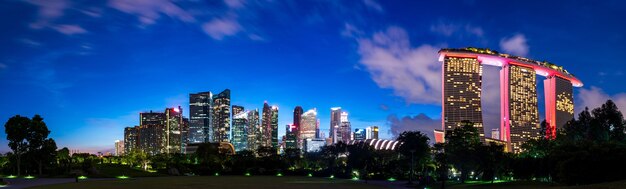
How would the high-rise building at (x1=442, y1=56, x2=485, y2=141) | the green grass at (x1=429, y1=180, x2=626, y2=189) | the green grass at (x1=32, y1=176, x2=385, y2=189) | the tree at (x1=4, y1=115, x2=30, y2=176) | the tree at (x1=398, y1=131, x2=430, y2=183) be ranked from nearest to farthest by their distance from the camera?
the green grass at (x1=429, y1=180, x2=626, y2=189) → the green grass at (x1=32, y1=176, x2=385, y2=189) → the tree at (x1=4, y1=115, x2=30, y2=176) → the tree at (x1=398, y1=131, x2=430, y2=183) → the high-rise building at (x1=442, y1=56, x2=485, y2=141)

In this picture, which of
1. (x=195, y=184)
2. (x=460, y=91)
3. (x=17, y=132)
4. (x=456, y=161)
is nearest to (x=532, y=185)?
(x=456, y=161)

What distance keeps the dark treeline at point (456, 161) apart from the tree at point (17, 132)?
32 cm

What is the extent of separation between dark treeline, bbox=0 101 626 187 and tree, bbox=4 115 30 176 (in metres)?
0.32

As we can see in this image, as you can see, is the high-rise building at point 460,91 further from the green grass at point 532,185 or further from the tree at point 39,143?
the tree at point 39,143

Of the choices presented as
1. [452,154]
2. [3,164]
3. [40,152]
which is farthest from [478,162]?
[3,164]

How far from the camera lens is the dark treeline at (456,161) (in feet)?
110

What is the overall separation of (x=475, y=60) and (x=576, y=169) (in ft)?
548

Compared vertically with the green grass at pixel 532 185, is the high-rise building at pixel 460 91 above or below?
above

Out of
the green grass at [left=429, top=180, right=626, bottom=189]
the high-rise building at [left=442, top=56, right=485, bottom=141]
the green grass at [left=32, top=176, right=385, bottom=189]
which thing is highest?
the high-rise building at [left=442, top=56, right=485, bottom=141]

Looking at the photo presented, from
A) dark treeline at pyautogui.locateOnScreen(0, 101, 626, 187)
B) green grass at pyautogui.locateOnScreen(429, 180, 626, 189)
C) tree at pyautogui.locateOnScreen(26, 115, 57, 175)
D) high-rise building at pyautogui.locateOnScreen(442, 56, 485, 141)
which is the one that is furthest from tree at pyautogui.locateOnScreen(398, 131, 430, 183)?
high-rise building at pyautogui.locateOnScreen(442, 56, 485, 141)

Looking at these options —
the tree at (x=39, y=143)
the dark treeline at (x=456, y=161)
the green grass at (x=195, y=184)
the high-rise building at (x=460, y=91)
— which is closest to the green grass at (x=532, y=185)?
the dark treeline at (x=456, y=161)

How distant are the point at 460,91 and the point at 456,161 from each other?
139 meters

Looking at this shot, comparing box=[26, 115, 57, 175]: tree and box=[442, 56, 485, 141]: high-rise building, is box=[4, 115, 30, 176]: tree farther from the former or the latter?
box=[442, 56, 485, 141]: high-rise building

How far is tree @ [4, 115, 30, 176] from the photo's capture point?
62.6 metres
